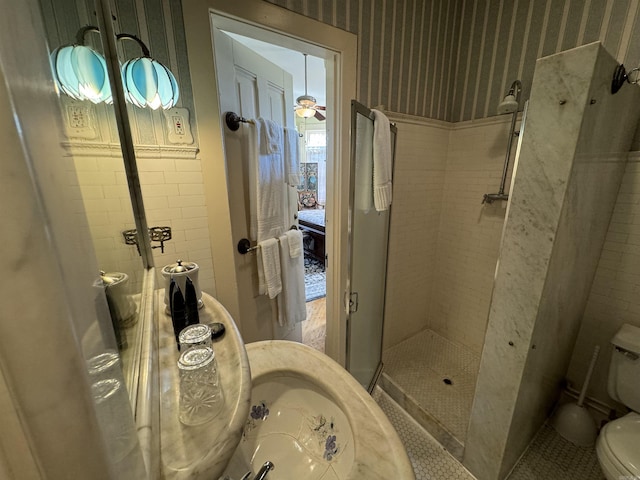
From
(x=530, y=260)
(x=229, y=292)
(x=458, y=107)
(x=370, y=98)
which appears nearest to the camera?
(x=530, y=260)

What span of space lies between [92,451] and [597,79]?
1.32 meters

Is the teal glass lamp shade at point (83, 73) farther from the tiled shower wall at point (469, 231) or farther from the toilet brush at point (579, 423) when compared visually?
the toilet brush at point (579, 423)

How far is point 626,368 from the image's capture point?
1.23 metres

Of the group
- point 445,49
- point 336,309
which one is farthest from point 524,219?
point 445,49

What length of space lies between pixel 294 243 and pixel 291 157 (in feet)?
1.97

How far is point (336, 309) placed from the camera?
174cm

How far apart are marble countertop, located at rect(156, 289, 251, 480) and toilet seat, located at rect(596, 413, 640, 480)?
1.47 m

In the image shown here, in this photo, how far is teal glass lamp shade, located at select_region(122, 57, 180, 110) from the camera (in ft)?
2.92

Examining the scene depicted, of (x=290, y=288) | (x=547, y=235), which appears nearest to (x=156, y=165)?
(x=290, y=288)

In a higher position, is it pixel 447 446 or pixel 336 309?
pixel 336 309

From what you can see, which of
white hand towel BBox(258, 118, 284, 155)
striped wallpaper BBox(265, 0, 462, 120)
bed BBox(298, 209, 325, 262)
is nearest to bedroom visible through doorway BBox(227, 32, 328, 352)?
bed BBox(298, 209, 325, 262)

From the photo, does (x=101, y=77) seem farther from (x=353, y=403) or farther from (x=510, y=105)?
(x=510, y=105)

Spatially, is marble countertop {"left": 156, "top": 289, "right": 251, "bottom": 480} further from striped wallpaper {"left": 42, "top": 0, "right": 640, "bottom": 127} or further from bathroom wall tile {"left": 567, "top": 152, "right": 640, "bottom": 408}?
bathroom wall tile {"left": 567, "top": 152, "right": 640, "bottom": 408}

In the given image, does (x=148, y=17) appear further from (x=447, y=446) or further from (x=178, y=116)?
(x=447, y=446)
